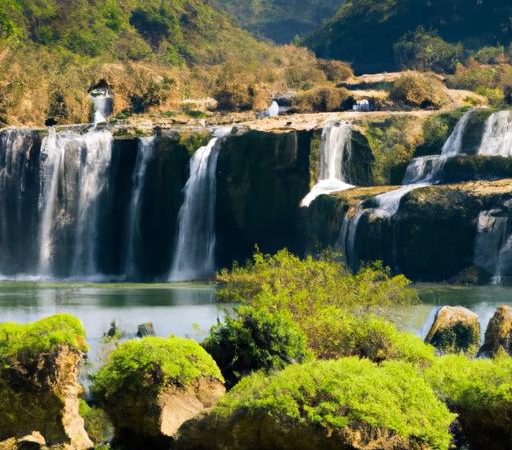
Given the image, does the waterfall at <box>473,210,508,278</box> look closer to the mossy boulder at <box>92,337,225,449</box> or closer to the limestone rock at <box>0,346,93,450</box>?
the mossy boulder at <box>92,337,225,449</box>

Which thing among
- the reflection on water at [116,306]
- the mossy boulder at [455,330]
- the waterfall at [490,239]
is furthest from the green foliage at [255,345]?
the waterfall at [490,239]

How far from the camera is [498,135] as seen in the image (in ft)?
226

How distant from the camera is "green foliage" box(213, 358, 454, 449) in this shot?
15781 mm

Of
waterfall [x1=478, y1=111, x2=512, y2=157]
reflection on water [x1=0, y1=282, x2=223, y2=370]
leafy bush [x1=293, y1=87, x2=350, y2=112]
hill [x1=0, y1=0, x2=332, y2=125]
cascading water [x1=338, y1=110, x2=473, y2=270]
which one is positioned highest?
hill [x1=0, y1=0, x2=332, y2=125]

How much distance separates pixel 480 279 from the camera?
193ft

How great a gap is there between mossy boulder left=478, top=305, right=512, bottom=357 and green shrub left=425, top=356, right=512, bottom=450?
429 inches

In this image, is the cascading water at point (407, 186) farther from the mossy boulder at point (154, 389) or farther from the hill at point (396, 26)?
the hill at point (396, 26)

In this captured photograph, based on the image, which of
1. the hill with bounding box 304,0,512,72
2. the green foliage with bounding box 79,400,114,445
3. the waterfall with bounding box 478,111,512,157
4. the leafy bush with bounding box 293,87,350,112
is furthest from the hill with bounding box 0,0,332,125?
the green foliage with bounding box 79,400,114,445

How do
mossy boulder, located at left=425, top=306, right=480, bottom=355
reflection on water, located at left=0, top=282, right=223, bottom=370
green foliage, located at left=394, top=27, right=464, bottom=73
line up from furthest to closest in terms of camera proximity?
green foliage, located at left=394, top=27, right=464, bottom=73 < reflection on water, located at left=0, top=282, right=223, bottom=370 < mossy boulder, located at left=425, top=306, right=480, bottom=355

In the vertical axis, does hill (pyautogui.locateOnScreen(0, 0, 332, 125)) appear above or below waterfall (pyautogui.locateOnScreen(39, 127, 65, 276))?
above

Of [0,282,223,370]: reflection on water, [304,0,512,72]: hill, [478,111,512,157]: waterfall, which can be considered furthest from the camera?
[304,0,512,72]: hill

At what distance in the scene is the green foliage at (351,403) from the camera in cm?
1578

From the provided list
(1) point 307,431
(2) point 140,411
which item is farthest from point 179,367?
(1) point 307,431

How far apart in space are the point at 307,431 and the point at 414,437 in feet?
4.33
